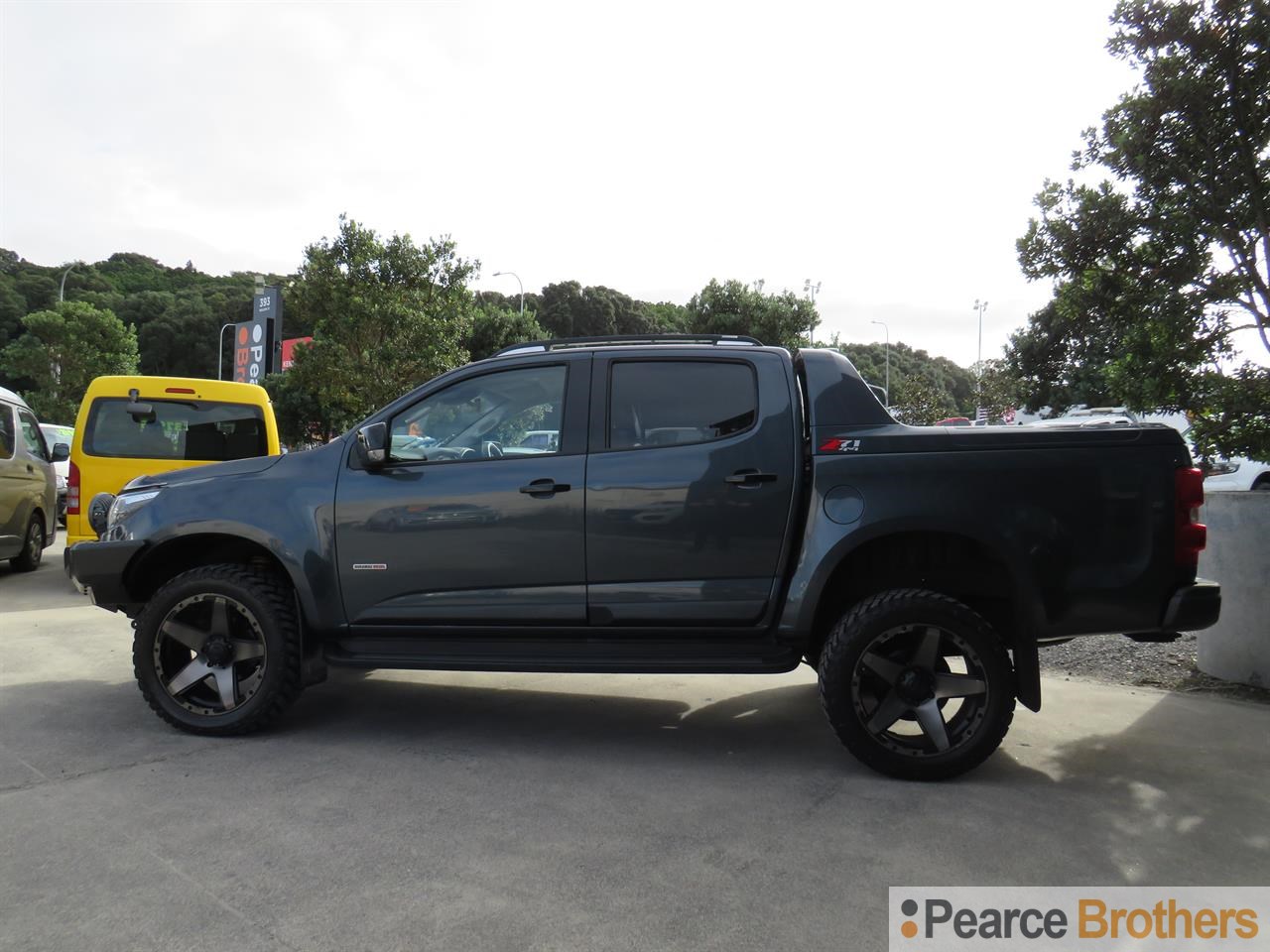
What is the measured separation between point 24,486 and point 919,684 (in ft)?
32.0

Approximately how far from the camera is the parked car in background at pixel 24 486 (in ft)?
33.1

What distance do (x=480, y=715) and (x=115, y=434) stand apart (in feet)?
20.2

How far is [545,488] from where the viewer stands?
4570 millimetres

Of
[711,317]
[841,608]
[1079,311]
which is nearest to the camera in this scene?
[841,608]

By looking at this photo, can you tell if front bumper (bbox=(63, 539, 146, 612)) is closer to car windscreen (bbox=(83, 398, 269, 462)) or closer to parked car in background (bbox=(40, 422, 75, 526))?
car windscreen (bbox=(83, 398, 269, 462))

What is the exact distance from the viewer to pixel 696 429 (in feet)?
15.1

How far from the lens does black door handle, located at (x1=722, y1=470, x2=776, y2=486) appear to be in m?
4.43

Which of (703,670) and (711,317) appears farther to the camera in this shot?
(711,317)

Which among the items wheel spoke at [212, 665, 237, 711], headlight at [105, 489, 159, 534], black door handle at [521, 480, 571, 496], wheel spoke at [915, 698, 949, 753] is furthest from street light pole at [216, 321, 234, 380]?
wheel spoke at [915, 698, 949, 753]

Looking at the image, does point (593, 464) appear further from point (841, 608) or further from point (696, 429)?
point (841, 608)

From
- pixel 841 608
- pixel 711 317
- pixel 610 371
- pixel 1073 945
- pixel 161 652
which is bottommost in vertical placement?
pixel 1073 945

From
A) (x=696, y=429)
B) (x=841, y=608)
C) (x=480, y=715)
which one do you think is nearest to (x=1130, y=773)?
(x=841, y=608)

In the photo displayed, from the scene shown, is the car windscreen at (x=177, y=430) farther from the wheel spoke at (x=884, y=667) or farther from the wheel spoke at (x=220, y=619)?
the wheel spoke at (x=884, y=667)

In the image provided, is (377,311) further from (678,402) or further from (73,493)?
(678,402)
